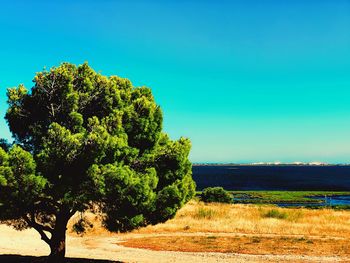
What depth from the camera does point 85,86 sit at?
1577cm

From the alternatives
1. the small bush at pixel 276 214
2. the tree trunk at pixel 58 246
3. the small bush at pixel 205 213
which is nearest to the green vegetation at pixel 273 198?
the small bush at pixel 276 214

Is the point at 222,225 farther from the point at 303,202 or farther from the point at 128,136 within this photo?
the point at 303,202

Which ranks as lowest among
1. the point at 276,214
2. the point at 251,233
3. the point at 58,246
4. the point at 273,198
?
the point at 273,198

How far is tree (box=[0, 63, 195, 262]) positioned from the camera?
13305 mm

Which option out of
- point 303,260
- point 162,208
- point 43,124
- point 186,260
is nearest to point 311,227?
point 303,260

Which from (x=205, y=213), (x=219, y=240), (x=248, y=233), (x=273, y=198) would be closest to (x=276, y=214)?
(x=205, y=213)

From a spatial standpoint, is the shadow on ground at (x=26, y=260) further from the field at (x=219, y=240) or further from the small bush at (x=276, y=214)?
the small bush at (x=276, y=214)

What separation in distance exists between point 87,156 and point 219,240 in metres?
17.6

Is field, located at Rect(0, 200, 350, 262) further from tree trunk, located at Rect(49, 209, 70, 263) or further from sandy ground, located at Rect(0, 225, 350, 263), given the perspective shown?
tree trunk, located at Rect(49, 209, 70, 263)

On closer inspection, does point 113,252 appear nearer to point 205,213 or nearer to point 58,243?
point 58,243

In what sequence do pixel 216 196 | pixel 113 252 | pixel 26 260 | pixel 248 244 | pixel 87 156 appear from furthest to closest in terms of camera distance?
pixel 216 196 → pixel 248 244 → pixel 113 252 → pixel 26 260 → pixel 87 156

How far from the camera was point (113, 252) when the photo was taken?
79.9 ft

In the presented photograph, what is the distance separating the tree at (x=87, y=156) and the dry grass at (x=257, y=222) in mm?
16245

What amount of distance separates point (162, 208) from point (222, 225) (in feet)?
63.1
